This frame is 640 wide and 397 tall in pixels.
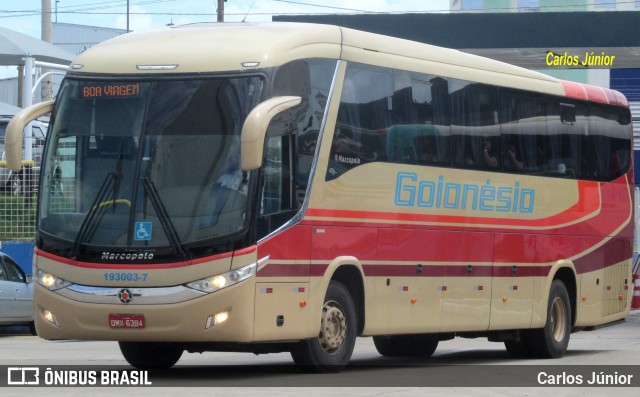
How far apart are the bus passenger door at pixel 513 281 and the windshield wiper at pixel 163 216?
586 cm

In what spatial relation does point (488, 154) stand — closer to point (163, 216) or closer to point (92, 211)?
point (163, 216)

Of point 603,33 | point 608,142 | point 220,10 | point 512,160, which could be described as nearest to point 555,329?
point 512,160

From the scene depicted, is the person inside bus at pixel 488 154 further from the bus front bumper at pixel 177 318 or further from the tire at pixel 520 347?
the bus front bumper at pixel 177 318

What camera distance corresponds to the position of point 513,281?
18.6 metres

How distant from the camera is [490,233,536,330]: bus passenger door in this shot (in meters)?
18.2

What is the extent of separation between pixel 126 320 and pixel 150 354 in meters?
2.36

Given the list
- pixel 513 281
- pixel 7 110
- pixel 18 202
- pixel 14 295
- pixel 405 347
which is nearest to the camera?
pixel 513 281

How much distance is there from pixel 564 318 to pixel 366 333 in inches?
210

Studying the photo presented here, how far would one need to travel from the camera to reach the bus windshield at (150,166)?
13.6m

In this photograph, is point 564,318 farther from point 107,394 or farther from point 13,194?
point 13,194

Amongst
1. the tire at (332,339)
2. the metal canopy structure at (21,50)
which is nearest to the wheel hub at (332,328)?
the tire at (332,339)

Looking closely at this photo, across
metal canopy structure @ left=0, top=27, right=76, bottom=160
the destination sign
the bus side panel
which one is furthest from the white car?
metal canopy structure @ left=0, top=27, right=76, bottom=160

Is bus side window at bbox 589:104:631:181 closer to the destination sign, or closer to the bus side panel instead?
the bus side panel

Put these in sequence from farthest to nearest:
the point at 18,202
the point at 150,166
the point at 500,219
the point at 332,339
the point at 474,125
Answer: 1. the point at 18,202
2. the point at 500,219
3. the point at 474,125
4. the point at 332,339
5. the point at 150,166
